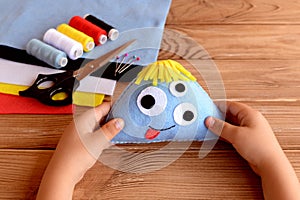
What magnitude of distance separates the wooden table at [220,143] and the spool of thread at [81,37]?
0.14 m

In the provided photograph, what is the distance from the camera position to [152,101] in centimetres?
61

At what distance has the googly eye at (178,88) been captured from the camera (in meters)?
0.61

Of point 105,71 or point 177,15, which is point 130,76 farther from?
point 177,15

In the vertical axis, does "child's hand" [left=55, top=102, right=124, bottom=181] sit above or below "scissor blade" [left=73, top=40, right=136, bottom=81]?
below

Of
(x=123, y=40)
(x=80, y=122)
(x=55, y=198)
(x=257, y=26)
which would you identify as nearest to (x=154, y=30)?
(x=123, y=40)

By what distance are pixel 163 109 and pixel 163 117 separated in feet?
0.04

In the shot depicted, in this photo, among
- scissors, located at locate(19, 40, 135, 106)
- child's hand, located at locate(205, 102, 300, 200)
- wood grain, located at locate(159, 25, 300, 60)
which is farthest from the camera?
wood grain, located at locate(159, 25, 300, 60)

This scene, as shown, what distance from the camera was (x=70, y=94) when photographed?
2.30ft

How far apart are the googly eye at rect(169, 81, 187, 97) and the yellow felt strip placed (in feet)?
0.50

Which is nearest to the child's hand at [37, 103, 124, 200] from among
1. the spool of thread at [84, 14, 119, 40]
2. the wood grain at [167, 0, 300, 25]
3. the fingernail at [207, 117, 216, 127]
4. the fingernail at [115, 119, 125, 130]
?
the fingernail at [115, 119, 125, 130]

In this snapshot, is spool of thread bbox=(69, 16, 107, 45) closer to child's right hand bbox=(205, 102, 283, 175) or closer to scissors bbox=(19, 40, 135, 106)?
scissors bbox=(19, 40, 135, 106)

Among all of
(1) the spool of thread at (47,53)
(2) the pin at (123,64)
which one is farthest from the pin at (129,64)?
(1) the spool of thread at (47,53)

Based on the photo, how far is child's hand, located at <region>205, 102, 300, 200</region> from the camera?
0.55 metres

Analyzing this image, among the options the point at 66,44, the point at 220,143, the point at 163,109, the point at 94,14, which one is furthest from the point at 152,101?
the point at 94,14
